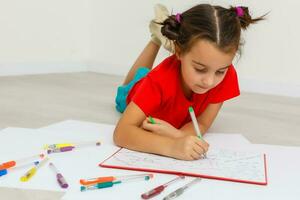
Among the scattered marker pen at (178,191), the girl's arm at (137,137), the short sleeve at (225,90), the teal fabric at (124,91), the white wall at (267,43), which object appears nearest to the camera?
the scattered marker pen at (178,191)

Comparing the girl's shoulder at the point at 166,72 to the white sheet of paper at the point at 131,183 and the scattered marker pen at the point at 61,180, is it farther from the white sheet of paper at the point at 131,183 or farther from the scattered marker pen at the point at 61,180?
the scattered marker pen at the point at 61,180

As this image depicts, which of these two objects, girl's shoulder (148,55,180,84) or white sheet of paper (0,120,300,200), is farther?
girl's shoulder (148,55,180,84)

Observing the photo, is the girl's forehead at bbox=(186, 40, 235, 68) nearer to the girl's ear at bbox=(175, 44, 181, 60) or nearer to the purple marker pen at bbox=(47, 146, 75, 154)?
the girl's ear at bbox=(175, 44, 181, 60)

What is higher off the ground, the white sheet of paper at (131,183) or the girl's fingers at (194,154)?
the girl's fingers at (194,154)

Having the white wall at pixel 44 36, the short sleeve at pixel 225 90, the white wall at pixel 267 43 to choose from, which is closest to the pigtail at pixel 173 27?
the short sleeve at pixel 225 90

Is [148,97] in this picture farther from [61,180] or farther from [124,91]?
[124,91]

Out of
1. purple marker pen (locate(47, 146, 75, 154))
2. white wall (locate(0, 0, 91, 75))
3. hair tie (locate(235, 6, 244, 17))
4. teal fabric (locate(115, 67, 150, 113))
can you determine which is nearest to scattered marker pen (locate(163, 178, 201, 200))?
purple marker pen (locate(47, 146, 75, 154))

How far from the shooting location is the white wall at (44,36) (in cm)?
219

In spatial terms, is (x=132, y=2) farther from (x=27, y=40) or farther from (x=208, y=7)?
(x=208, y=7)

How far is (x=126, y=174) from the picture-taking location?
2.62ft

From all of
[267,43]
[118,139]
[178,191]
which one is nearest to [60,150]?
[118,139]

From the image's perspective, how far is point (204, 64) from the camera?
2.91 ft

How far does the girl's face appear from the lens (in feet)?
2.89

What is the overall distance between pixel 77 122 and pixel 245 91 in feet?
3.67
